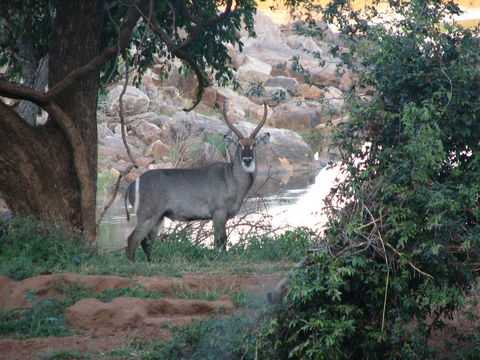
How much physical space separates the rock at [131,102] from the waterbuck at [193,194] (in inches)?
440

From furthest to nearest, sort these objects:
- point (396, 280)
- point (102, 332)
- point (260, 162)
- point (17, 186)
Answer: point (260, 162), point (17, 186), point (102, 332), point (396, 280)

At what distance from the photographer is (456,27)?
15.5ft

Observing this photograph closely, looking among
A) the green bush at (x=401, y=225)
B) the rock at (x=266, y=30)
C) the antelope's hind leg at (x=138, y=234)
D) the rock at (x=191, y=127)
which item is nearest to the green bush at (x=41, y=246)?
the antelope's hind leg at (x=138, y=234)

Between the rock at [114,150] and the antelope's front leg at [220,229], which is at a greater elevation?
the rock at [114,150]

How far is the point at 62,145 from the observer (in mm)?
7527

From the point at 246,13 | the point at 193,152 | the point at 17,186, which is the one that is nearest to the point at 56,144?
the point at 17,186

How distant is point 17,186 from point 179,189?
2367mm

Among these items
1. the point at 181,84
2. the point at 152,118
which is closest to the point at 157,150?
the point at 152,118

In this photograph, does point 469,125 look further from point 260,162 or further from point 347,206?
point 260,162

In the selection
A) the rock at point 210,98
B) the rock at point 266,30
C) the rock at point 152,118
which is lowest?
the rock at point 152,118

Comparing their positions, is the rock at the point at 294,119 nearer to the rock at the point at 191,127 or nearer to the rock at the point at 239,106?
the rock at the point at 239,106

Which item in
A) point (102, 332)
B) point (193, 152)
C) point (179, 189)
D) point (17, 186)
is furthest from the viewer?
point (193, 152)

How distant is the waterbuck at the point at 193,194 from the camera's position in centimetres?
893

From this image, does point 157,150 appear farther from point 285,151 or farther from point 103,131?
point 285,151
